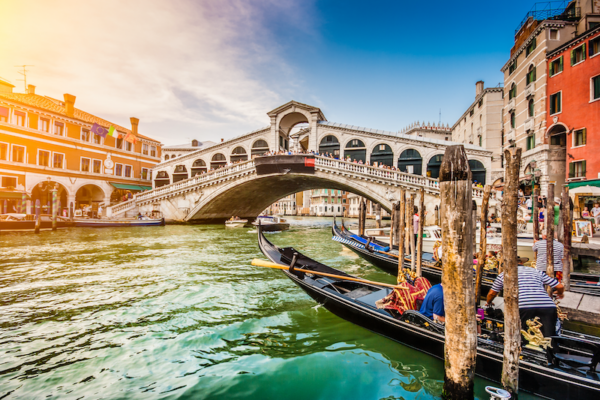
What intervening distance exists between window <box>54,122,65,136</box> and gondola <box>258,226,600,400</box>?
20308 millimetres

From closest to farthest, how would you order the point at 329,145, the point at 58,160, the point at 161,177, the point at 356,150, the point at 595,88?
the point at 595,88, the point at 58,160, the point at 356,150, the point at 329,145, the point at 161,177

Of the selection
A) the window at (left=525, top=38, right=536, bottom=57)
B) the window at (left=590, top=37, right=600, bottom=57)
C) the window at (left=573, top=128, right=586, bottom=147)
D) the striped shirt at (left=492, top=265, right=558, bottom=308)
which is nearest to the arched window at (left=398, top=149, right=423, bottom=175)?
the window at (left=525, top=38, right=536, bottom=57)

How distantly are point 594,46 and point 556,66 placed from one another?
4.45 feet

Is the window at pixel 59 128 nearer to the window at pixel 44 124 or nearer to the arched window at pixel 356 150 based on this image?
the window at pixel 44 124

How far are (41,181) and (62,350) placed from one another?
1887 cm

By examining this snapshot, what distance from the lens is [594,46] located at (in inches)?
406

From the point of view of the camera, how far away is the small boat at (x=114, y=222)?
16.0 metres

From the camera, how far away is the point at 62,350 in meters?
3.32

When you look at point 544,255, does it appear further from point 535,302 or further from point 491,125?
point 491,125

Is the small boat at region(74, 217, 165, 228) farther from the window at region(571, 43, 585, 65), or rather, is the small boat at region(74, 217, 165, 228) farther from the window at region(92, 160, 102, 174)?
the window at region(571, 43, 585, 65)

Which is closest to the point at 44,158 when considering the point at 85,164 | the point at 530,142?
the point at 85,164

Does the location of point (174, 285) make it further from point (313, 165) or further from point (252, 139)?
point (252, 139)

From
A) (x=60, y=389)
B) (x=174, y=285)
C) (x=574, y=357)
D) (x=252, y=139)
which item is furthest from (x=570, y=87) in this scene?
(x=252, y=139)

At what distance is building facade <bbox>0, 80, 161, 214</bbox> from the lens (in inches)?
642
